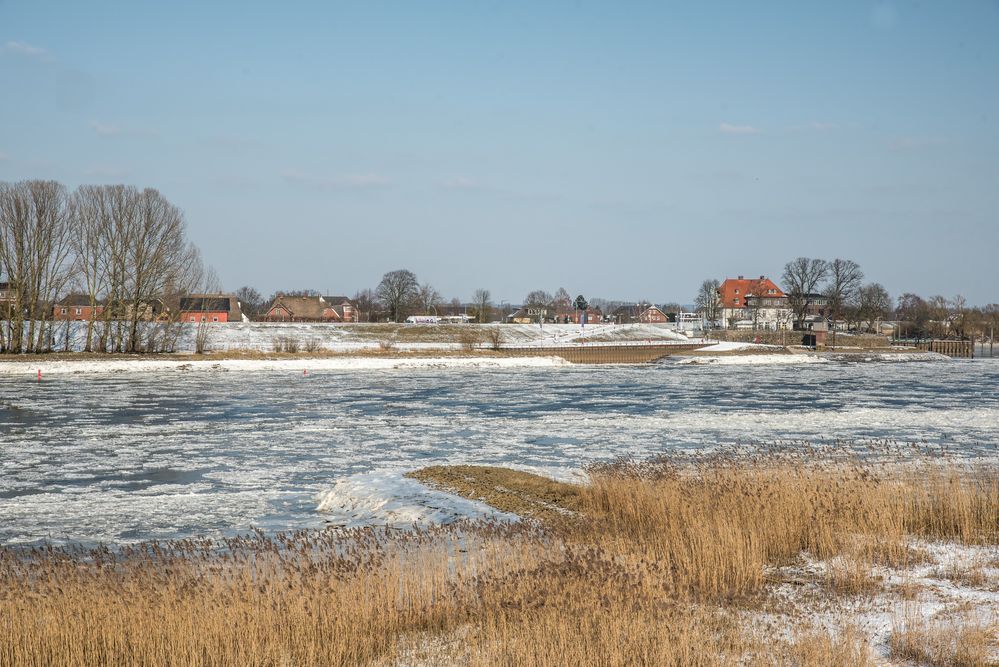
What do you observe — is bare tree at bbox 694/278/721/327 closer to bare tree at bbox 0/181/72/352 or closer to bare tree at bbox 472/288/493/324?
bare tree at bbox 472/288/493/324

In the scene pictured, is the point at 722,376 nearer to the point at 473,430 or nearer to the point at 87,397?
the point at 473,430

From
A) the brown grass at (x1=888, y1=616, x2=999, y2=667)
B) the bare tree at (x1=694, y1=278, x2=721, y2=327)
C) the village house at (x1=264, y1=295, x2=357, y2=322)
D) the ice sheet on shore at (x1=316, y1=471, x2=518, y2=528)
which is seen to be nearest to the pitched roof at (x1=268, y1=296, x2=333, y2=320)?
the village house at (x1=264, y1=295, x2=357, y2=322)

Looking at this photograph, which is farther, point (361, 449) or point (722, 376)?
point (722, 376)

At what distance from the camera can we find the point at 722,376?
187 ft

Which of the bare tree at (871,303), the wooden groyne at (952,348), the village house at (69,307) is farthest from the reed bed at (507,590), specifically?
the bare tree at (871,303)

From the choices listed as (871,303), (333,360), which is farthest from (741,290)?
(333,360)

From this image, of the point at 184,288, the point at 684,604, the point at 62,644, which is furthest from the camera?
the point at 184,288

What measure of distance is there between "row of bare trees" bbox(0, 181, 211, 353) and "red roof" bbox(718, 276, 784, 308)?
123267 mm

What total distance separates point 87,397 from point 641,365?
153ft

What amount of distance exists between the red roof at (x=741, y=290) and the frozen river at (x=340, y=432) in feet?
390

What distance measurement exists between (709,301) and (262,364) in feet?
365

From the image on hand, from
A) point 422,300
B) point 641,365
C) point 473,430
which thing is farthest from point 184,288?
point 422,300

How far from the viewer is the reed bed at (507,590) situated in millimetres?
7418

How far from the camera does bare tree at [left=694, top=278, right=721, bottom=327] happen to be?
153 meters
